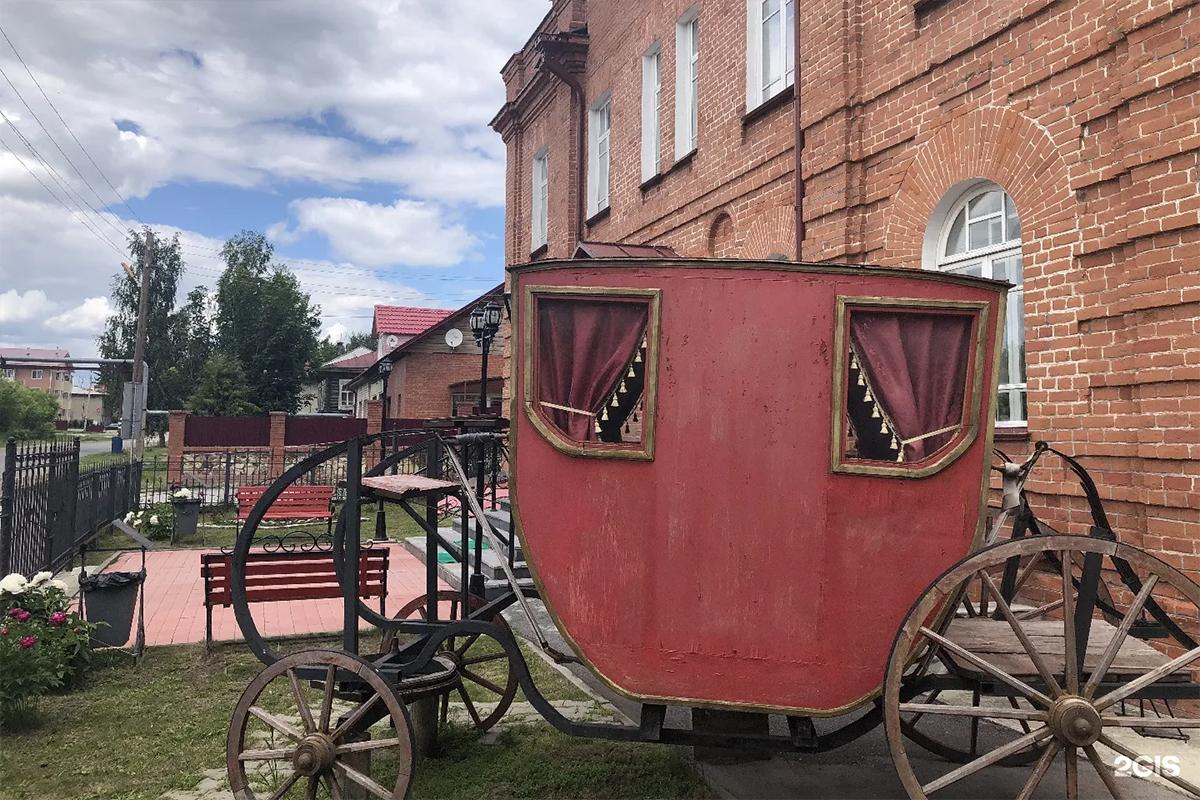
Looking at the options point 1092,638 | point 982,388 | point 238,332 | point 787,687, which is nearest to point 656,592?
point 787,687

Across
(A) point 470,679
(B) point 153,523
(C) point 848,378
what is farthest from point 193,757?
(B) point 153,523

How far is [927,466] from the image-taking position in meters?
3.02

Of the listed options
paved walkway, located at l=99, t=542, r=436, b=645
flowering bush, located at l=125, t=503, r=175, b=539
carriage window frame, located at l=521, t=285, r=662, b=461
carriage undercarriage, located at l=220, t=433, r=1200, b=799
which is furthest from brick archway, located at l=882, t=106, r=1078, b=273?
flowering bush, located at l=125, t=503, r=175, b=539

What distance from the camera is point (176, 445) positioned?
2058 cm

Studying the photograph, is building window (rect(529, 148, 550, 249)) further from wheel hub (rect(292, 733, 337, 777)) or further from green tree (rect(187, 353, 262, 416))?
green tree (rect(187, 353, 262, 416))

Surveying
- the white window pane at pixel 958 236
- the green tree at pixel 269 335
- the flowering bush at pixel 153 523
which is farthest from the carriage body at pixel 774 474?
the green tree at pixel 269 335

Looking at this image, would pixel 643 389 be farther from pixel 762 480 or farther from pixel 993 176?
pixel 993 176

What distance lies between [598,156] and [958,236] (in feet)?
28.1

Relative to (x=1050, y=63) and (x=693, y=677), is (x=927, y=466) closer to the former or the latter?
(x=693, y=677)

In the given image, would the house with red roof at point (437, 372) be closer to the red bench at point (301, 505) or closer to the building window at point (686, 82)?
the red bench at point (301, 505)

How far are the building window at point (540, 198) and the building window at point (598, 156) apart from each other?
214 cm

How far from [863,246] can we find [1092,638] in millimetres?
4313

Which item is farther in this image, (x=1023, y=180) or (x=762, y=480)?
(x=1023, y=180)

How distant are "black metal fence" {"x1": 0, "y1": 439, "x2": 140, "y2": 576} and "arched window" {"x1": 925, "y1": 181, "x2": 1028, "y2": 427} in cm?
720
